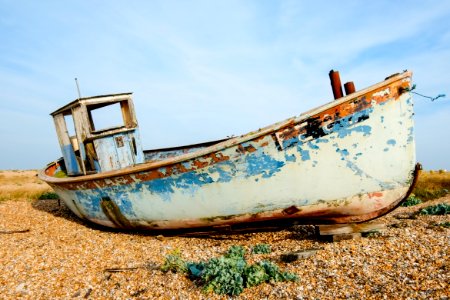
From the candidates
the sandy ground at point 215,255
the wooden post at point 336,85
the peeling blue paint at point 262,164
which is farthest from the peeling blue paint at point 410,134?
the peeling blue paint at point 262,164

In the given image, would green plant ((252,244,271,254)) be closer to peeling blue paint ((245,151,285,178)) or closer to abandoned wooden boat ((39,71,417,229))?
abandoned wooden boat ((39,71,417,229))

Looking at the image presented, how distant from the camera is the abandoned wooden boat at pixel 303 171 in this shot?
4.75m

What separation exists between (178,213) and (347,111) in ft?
11.7

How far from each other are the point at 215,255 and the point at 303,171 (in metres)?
2.12

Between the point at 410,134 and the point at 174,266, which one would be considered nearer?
the point at 174,266

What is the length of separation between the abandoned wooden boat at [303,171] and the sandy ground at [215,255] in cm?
60

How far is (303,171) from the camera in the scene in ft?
16.3

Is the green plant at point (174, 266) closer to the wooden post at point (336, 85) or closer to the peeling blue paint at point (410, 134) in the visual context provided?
the wooden post at point (336, 85)

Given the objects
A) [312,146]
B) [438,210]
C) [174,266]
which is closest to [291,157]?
[312,146]

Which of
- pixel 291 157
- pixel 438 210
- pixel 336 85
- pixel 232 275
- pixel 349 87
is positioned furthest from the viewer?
pixel 438 210

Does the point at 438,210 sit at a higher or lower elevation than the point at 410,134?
lower

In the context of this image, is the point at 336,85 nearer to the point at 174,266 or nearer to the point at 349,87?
the point at 349,87

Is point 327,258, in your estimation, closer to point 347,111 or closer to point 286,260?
point 286,260

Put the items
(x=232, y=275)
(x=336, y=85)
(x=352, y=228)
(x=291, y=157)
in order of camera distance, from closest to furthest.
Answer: (x=232, y=275), (x=291, y=157), (x=352, y=228), (x=336, y=85)
